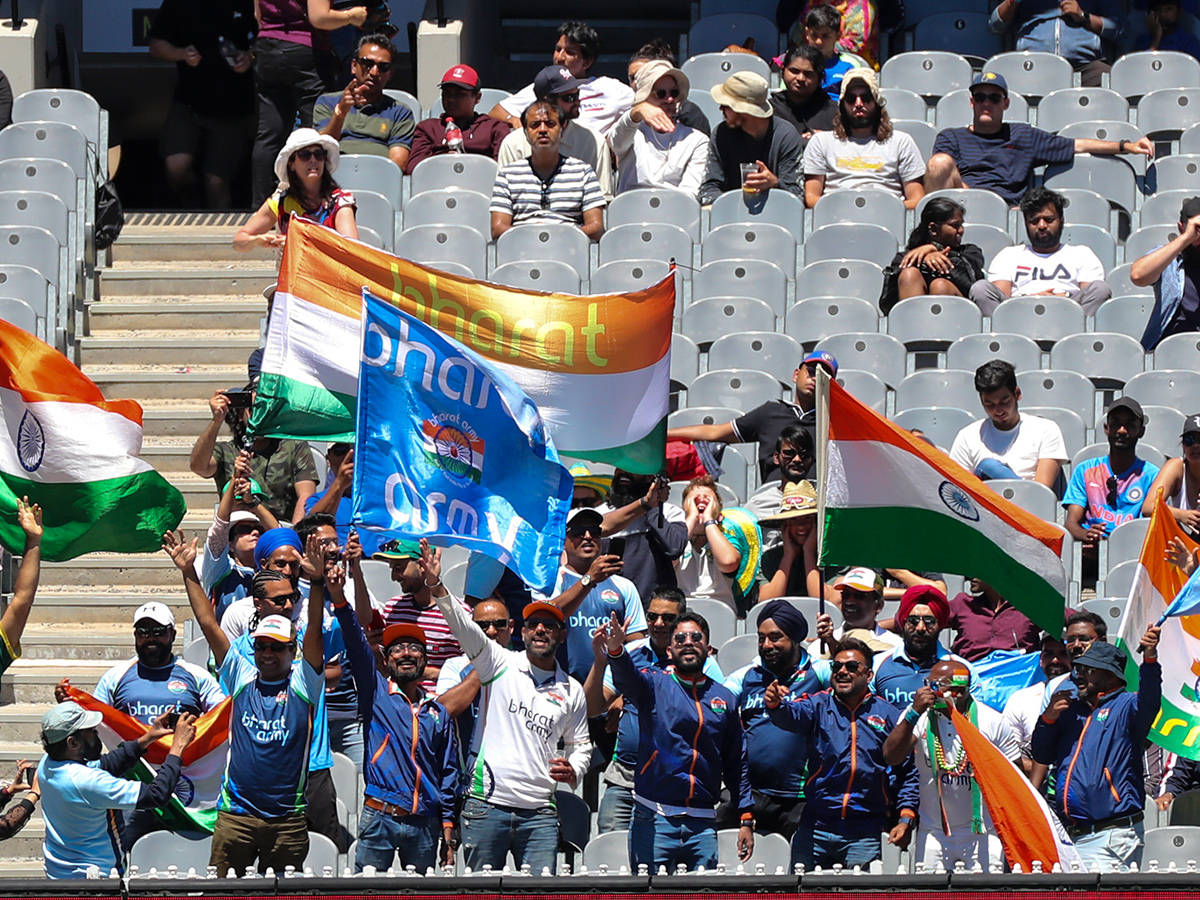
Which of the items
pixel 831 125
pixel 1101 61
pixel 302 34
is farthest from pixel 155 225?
pixel 1101 61

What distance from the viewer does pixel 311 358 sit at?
9.18 m

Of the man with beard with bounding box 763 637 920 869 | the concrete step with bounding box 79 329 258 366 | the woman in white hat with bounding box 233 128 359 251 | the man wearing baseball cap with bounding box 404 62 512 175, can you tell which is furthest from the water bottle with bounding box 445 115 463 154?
the man with beard with bounding box 763 637 920 869

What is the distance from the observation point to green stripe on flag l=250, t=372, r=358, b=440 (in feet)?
29.7

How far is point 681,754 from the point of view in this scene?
865cm

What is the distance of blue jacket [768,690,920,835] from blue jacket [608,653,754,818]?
23 centimetres

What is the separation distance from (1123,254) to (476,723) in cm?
587

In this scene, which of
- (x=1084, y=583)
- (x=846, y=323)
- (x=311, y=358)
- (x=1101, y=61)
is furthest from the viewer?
(x=1101, y=61)

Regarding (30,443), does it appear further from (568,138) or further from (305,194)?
(568,138)

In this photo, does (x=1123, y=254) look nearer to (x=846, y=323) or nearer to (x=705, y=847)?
(x=846, y=323)

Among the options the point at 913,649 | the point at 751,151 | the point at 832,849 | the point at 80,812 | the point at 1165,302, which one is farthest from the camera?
the point at 751,151

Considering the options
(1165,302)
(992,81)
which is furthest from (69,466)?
(992,81)

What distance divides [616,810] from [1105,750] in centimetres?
190

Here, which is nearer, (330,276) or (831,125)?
(330,276)

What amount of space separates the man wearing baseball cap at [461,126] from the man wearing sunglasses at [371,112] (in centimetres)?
11
